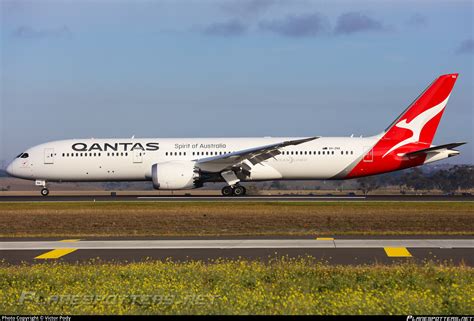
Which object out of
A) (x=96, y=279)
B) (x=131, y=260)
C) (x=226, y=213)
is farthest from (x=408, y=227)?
(x=96, y=279)

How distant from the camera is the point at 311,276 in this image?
1274 cm

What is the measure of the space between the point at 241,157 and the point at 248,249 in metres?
24.7

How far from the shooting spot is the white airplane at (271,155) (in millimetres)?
44156

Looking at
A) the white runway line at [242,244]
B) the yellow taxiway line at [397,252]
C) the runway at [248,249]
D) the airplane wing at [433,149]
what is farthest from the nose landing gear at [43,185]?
the yellow taxiway line at [397,252]

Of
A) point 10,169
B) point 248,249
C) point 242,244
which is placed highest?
point 10,169

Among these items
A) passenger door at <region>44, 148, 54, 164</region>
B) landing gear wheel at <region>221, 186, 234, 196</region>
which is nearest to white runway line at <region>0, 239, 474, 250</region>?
landing gear wheel at <region>221, 186, 234, 196</region>

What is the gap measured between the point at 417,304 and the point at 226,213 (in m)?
20.5

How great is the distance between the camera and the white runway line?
1858 centimetres

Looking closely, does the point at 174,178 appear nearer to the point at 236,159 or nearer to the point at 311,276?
the point at 236,159

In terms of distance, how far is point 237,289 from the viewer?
1148 centimetres

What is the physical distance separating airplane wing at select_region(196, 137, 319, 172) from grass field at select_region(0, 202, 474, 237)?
7514 millimetres

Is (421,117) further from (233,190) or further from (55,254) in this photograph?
(55,254)

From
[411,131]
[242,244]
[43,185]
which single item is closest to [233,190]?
[411,131]

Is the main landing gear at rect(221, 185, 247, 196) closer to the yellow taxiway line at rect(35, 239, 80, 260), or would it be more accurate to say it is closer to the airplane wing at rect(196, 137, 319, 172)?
the airplane wing at rect(196, 137, 319, 172)
